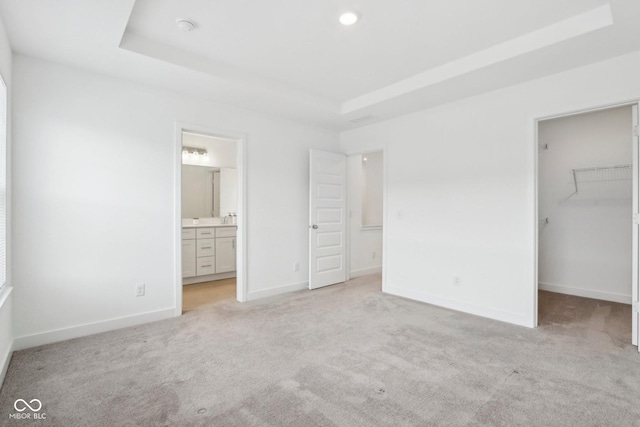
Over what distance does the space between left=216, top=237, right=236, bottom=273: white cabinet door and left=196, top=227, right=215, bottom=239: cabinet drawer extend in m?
0.14

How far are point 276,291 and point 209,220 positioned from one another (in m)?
2.11

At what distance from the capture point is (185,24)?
97.1 inches

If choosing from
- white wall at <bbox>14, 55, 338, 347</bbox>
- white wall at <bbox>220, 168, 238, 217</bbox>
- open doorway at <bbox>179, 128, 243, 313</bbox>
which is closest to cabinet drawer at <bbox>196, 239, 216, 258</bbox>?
open doorway at <bbox>179, 128, 243, 313</bbox>

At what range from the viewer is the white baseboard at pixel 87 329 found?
8.90ft

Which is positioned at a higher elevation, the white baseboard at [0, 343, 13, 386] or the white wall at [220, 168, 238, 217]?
the white wall at [220, 168, 238, 217]

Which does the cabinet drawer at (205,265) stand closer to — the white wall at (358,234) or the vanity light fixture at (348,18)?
the white wall at (358,234)

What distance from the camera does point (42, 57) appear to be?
274cm

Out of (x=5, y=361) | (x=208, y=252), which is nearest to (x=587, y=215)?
(x=208, y=252)

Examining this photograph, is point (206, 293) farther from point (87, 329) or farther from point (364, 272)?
point (364, 272)

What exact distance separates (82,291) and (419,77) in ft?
12.7

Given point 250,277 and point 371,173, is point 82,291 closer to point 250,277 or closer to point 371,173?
point 250,277

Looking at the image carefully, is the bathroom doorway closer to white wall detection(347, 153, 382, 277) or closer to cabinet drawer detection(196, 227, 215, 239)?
cabinet drawer detection(196, 227, 215, 239)

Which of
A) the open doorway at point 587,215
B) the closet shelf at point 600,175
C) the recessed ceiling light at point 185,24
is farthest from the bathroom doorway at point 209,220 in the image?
the closet shelf at point 600,175

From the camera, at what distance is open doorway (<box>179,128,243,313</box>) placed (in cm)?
495
